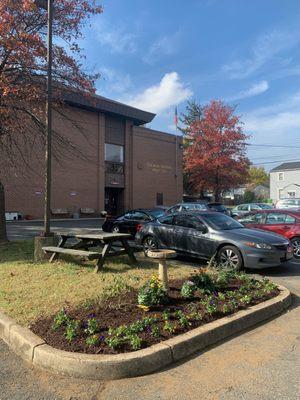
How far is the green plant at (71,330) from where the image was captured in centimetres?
440

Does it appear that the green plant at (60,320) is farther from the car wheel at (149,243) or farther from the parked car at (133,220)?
the parked car at (133,220)

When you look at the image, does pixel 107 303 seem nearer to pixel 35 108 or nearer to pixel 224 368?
pixel 224 368

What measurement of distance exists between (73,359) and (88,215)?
98.4ft

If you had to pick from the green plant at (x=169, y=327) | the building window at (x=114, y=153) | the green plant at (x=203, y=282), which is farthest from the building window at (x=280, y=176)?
the green plant at (x=169, y=327)

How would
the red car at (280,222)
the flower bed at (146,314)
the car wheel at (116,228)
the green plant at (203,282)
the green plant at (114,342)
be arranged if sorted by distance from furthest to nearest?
the car wheel at (116,228)
the red car at (280,222)
the green plant at (203,282)
the flower bed at (146,314)
the green plant at (114,342)

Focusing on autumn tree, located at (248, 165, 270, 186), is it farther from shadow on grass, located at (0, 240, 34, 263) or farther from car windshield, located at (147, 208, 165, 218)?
shadow on grass, located at (0, 240, 34, 263)

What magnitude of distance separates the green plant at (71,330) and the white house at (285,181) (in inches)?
2369

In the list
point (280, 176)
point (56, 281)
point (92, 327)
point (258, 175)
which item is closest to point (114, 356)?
point (92, 327)

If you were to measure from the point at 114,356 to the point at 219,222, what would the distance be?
6.54m

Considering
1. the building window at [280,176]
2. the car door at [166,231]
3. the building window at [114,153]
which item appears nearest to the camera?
the car door at [166,231]

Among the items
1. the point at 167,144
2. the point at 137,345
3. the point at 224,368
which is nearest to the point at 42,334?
the point at 137,345

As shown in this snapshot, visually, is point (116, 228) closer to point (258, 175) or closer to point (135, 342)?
point (135, 342)

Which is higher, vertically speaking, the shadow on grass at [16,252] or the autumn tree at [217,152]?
the autumn tree at [217,152]

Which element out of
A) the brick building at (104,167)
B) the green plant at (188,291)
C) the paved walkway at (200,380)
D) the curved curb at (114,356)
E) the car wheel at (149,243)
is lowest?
the paved walkway at (200,380)
